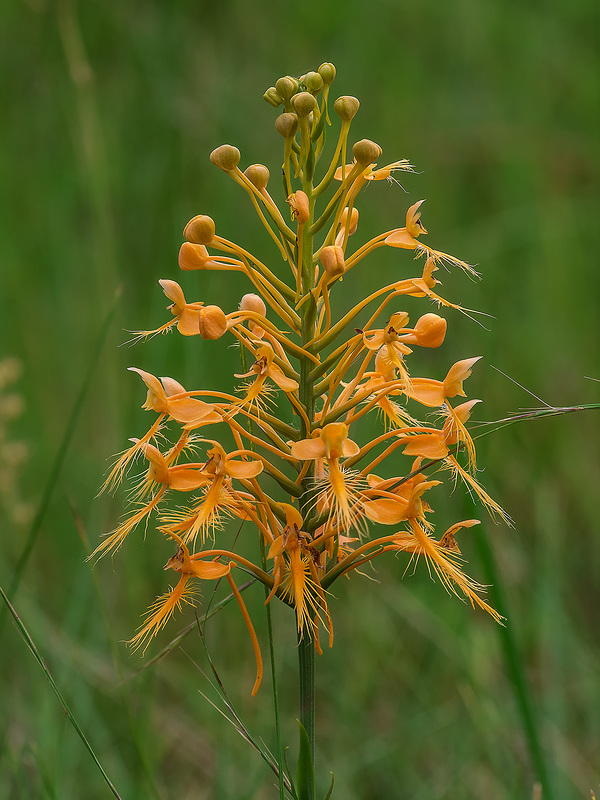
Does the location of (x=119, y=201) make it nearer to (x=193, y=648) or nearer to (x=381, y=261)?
(x=381, y=261)

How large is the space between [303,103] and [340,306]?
324cm

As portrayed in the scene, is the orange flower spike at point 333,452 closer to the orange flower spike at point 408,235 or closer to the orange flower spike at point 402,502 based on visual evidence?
the orange flower spike at point 402,502

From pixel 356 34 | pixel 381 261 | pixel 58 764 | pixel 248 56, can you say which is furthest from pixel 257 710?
pixel 356 34

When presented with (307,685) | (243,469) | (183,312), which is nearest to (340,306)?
(183,312)

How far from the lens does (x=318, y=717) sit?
3850 mm

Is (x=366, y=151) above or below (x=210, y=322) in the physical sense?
above

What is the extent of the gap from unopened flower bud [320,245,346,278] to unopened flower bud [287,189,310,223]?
4.2 inches

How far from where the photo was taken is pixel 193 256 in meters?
1.96

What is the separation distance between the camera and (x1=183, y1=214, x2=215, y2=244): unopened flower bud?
1.91 metres

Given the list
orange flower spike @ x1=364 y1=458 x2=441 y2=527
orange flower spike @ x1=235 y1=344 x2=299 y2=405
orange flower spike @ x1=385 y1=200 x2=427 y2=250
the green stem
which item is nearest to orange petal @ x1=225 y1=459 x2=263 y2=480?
orange flower spike @ x1=235 y1=344 x2=299 y2=405

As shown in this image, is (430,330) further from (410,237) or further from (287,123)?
(287,123)

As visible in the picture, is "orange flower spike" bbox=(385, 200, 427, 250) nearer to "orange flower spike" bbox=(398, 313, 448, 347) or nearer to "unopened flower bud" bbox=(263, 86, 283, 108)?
"orange flower spike" bbox=(398, 313, 448, 347)

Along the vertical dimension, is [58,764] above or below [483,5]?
below

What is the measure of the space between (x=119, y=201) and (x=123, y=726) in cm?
365
